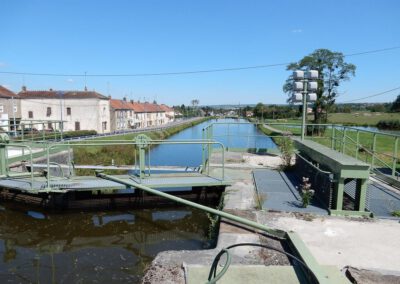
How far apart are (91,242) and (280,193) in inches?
180

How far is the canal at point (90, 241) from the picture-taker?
604 centimetres

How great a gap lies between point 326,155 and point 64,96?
47.2 metres

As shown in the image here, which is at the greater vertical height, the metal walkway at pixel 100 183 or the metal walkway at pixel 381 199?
the metal walkway at pixel 100 183

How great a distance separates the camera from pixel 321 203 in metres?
7.36

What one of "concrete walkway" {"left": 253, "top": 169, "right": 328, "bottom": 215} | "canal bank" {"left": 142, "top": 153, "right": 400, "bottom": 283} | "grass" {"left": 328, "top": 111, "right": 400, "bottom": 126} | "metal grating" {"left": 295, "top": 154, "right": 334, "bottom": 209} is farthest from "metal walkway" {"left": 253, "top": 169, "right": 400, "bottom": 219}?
"grass" {"left": 328, "top": 111, "right": 400, "bottom": 126}

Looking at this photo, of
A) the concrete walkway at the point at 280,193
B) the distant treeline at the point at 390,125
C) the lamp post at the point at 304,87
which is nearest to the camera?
the concrete walkway at the point at 280,193

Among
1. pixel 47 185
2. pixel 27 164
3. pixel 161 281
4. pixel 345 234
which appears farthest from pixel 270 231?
pixel 27 164

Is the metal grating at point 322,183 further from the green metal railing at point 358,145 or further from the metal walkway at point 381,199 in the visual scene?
the green metal railing at point 358,145

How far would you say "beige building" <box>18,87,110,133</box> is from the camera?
47.6 metres

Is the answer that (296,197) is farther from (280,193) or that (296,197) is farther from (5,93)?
(5,93)

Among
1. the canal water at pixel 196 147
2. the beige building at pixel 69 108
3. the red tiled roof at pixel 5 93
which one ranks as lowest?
the canal water at pixel 196 147

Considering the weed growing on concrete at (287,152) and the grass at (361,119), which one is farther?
the grass at (361,119)

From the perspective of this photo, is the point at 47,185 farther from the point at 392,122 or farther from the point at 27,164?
the point at 392,122

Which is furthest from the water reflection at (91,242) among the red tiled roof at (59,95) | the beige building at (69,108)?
the red tiled roof at (59,95)
